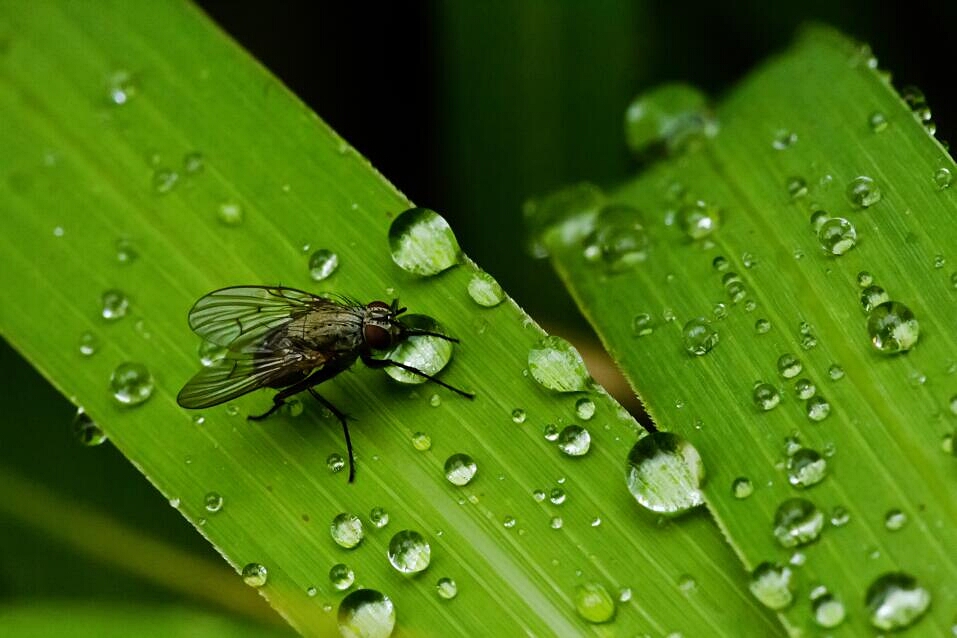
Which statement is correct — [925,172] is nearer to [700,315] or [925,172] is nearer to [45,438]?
[700,315]

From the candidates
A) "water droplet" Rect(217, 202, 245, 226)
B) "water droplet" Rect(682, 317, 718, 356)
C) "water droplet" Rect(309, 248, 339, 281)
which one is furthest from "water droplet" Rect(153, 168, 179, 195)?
"water droplet" Rect(682, 317, 718, 356)

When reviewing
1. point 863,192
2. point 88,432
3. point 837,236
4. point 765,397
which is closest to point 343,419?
point 88,432

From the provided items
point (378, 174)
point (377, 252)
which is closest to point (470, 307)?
point (377, 252)

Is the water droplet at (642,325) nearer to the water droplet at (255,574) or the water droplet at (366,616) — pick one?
the water droplet at (366,616)

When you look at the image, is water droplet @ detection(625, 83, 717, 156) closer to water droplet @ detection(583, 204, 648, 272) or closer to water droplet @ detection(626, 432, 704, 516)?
water droplet @ detection(583, 204, 648, 272)

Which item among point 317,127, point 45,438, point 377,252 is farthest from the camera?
point 45,438

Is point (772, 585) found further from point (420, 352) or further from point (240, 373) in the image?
point (240, 373)

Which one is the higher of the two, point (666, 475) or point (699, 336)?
point (699, 336)
